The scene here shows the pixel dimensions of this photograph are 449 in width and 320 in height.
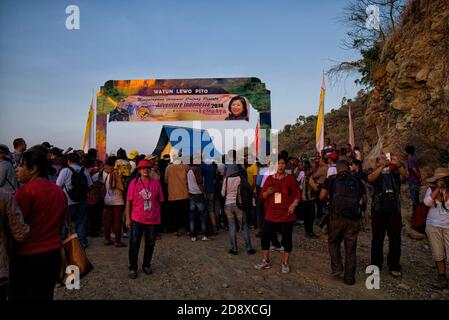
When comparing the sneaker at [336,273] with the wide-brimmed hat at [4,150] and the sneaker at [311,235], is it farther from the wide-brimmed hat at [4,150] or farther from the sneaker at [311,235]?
the wide-brimmed hat at [4,150]

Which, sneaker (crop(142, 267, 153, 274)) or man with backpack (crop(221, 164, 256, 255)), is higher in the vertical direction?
man with backpack (crop(221, 164, 256, 255))

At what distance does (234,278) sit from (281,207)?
141cm

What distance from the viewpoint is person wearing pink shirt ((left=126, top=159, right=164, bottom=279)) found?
5379 mm

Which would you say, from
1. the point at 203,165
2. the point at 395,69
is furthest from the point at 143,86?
the point at 395,69

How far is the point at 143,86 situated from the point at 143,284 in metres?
10.3

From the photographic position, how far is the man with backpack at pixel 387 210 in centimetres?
550

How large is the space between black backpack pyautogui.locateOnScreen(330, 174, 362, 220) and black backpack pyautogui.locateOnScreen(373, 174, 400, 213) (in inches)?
19.1

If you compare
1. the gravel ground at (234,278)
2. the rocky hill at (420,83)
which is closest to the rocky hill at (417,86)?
the rocky hill at (420,83)

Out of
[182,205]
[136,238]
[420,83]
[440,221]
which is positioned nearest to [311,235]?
[182,205]

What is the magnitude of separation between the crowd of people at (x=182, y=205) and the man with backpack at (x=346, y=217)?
0.05ft

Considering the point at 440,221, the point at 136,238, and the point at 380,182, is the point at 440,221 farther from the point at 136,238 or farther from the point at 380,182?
the point at 136,238

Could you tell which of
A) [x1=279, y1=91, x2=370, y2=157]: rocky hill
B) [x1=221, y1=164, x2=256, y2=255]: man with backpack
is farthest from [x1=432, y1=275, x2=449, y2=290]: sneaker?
[x1=279, y1=91, x2=370, y2=157]: rocky hill

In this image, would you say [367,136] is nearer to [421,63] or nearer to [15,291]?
[421,63]

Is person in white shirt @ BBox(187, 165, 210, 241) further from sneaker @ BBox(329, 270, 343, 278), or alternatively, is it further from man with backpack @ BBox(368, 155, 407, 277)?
man with backpack @ BBox(368, 155, 407, 277)
